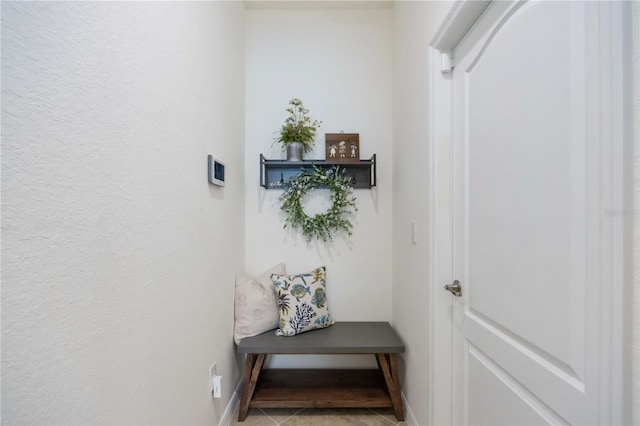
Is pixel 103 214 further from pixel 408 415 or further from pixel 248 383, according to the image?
pixel 408 415

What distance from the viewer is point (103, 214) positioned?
0.66 m

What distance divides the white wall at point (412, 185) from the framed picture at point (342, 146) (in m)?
0.30

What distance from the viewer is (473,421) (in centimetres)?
105

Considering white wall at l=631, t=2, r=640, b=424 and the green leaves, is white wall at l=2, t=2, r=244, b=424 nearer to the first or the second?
the green leaves

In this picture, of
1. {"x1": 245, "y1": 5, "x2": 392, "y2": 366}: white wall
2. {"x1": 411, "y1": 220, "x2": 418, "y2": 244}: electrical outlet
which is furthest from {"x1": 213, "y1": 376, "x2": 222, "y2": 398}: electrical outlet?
{"x1": 411, "y1": 220, "x2": 418, "y2": 244}: electrical outlet

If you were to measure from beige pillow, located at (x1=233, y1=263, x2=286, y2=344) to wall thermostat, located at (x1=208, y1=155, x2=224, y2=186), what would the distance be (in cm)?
70

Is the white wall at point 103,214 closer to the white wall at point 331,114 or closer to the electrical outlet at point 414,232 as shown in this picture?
the white wall at point 331,114

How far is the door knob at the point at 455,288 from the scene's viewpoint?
1.14 m

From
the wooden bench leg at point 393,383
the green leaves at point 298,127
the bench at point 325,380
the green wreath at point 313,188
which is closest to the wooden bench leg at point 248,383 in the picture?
the bench at point 325,380

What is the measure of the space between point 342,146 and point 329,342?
1366 mm

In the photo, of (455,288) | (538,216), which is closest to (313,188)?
(455,288)

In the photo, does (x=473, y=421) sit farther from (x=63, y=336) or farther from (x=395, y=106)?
(x=395, y=106)

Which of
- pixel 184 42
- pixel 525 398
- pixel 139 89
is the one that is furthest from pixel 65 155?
pixel 525 398

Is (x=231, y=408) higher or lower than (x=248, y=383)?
lower
